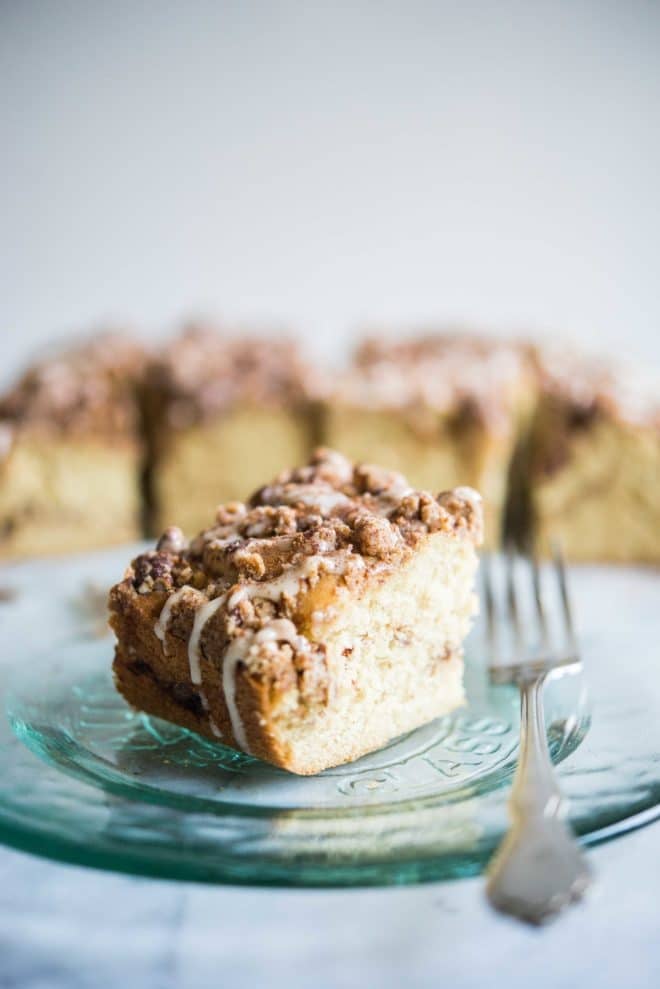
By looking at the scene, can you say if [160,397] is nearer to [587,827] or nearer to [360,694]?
[360,694]

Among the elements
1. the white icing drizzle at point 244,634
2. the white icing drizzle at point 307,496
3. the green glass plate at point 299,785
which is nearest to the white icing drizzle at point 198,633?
the white icing drizzle at point 244,634

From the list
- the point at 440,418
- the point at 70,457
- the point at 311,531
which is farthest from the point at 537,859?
the point at 70,457

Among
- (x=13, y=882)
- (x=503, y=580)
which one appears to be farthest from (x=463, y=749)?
(x=503, y=580)

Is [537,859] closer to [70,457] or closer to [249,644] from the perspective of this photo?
[249,644]

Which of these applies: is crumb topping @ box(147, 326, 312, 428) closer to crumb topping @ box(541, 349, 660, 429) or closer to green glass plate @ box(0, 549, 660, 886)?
crumb topping @ box(541, 349, 660, 429)

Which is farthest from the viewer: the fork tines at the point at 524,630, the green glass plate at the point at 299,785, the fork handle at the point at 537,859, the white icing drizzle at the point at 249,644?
the fork tines at the point at 524,630

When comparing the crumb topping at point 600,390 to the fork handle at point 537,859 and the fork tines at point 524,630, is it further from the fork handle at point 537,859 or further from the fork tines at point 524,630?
the fork handle at point 537,859
